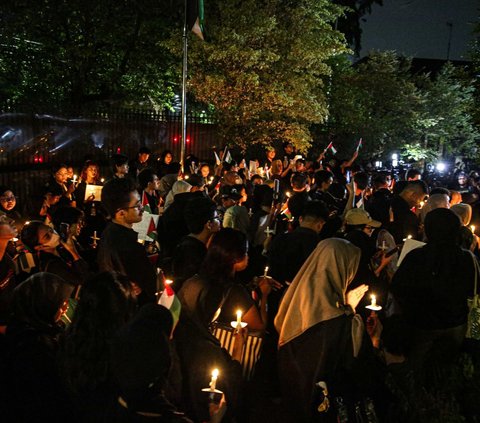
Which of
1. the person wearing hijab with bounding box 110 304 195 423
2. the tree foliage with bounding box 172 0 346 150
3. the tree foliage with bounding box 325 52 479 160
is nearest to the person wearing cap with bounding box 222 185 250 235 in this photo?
the person wearing hijab with bounding box 110 304 195 423

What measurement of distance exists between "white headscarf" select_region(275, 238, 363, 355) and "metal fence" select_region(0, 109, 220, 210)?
29.2 ft

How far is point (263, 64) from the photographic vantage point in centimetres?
1645

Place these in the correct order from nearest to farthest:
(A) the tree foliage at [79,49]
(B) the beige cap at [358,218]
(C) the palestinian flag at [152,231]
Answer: (B) the beige cap at [358,218]
(C) the palestinian flag at [152,231]
(A) the tree foliage at [79,49]

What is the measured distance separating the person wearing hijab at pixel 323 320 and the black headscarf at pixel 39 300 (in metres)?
1.81

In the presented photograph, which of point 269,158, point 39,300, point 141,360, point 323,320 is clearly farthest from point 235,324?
point 269,158

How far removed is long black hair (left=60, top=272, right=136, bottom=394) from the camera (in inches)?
99.8

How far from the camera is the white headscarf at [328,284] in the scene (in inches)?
157

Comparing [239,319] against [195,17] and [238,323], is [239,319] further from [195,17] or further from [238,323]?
[195,17]

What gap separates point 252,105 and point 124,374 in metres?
15.5

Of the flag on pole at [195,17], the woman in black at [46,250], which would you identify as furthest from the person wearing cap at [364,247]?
the flag on pole at [195,17]

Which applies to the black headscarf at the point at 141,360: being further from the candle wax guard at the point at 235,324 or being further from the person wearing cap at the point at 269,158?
the person wearing cap at the point at 269,158

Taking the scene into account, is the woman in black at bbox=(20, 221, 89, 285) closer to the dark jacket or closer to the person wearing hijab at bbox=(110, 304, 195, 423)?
the dark jacket

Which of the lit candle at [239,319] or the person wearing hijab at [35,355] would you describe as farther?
the lit candle at [239,319]

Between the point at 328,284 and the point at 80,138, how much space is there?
11.2m
